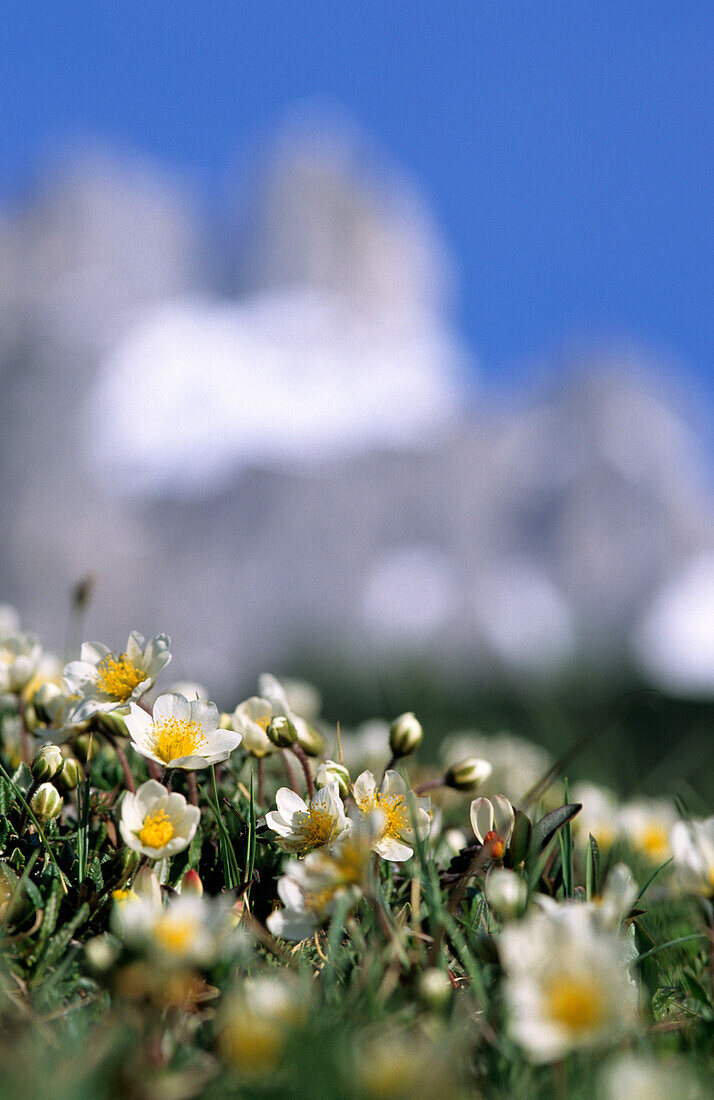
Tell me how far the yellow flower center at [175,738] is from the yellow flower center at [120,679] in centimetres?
12

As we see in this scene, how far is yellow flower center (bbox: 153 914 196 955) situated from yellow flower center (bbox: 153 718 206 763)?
303 mm

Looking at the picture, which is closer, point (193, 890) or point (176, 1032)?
point (176, 1032)

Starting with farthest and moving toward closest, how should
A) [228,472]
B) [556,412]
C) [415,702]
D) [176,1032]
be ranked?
[556,412] < [228,472] < [415,702] < [176,1032]

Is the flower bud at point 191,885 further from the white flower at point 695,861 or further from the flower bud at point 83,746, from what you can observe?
the white flower at point 695,861

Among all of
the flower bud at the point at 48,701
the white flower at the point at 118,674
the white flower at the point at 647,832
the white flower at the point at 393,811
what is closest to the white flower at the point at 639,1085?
the white flower at the point at 393,811

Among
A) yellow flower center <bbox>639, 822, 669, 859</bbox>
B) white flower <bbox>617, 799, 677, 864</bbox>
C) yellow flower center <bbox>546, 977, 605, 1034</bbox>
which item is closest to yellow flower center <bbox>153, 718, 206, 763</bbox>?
yellow flower center <bbox>546, 977, 605, 1034</bbox>

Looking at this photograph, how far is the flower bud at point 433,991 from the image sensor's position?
98 centimetres

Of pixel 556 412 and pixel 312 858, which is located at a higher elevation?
pixel 556 412

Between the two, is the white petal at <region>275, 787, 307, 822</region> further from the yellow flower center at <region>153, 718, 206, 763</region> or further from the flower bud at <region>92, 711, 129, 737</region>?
the flower bud at <region>92, 711, 129, 737</region>

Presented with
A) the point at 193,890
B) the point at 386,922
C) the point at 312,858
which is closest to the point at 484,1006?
the point at 386,922

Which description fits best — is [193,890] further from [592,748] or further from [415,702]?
[415,702]

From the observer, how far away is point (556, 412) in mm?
13430

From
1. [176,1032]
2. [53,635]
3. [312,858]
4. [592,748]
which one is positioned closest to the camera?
[176,1032]

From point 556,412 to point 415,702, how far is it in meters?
10.1
